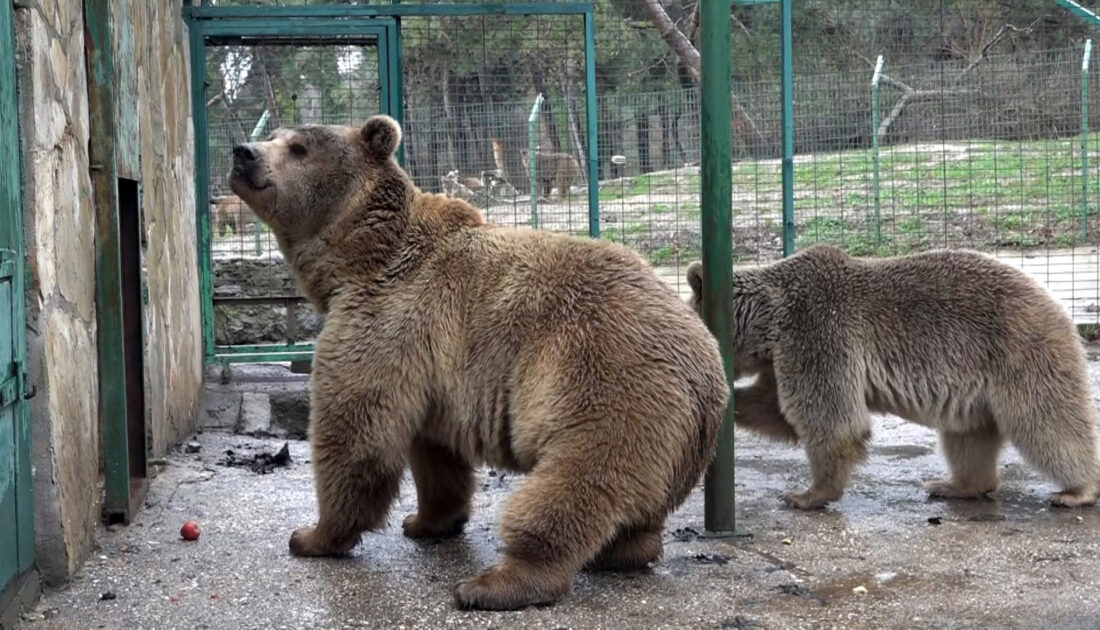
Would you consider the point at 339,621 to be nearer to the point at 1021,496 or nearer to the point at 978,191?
the point at 1021,496

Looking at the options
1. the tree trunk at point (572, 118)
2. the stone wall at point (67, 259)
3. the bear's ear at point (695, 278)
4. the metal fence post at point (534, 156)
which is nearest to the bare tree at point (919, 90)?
the tree trunk at point (572, 118)

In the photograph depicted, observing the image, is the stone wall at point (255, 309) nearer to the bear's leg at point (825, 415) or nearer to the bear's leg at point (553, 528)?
the bear's leg at point (825, 415)

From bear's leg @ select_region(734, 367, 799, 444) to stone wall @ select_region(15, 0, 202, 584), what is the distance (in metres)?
2.98

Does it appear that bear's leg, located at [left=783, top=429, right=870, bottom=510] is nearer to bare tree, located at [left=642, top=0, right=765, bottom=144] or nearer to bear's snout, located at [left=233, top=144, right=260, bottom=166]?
bear's snout, located at [left=233, top=144, right=260, bottom=166]

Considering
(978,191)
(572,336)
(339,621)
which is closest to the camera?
(339,621)

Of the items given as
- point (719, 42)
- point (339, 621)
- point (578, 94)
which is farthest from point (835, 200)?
point (339, 621)

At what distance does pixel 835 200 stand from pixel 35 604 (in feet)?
32.6

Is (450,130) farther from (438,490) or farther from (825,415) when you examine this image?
(438,490)

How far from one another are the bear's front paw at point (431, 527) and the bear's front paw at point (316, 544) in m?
0.42

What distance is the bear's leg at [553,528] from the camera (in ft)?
13.5

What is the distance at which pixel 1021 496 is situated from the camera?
6180mm

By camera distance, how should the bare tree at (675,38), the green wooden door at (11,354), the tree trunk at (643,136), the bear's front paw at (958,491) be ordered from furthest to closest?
1. the bare tree at (675,38)
2. the tree trunk at (643,136)
3. the bear's front paw at (958,491)
4. the green wooden door at (11,354)

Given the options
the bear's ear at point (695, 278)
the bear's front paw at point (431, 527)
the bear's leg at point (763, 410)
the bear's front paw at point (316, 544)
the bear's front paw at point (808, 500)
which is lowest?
the bear's front paw at point (808, 500)

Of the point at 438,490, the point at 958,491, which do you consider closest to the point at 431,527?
the point at 438,490
